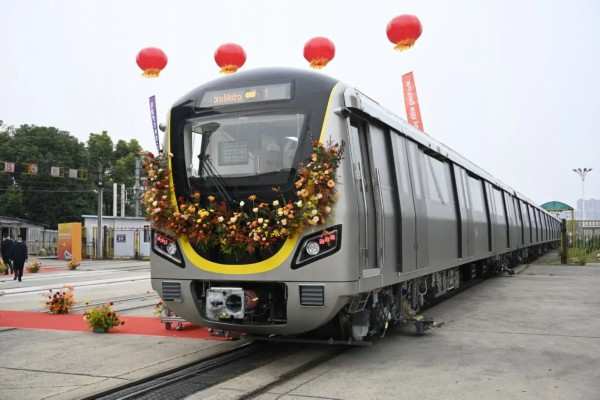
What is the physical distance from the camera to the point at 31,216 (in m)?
61.3

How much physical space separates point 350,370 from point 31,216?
198ft

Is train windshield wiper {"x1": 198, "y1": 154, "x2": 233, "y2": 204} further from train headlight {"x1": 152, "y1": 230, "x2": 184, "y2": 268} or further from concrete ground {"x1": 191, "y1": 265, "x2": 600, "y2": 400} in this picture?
concrete ground {"x1": 191, "y1": 265, "x2": 600, "y2": 400}

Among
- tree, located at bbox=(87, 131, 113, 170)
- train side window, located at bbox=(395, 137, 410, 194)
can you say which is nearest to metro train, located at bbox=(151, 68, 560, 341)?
train side window, located at bbox=(395, 137, 410, 194)

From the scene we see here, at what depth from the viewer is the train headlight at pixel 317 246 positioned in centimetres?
672

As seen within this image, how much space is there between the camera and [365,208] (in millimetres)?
7273

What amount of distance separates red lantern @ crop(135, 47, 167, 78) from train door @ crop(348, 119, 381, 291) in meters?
8.81

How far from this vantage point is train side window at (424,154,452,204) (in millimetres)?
10578

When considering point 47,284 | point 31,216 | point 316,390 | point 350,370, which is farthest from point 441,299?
point 31,216

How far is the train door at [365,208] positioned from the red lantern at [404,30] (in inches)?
281

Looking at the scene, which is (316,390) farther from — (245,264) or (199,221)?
(199,221)

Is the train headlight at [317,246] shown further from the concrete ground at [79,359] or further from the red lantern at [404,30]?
the red lantern at [404,30]

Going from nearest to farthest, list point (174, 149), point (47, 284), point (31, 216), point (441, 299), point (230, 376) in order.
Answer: point (230, 376)
point (174, 149)
point (441, 299)
point (47, 284)
point (31, 216)

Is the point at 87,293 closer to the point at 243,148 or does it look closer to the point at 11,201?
the point at 243,148

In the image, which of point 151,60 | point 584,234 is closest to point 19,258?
point 151,60
